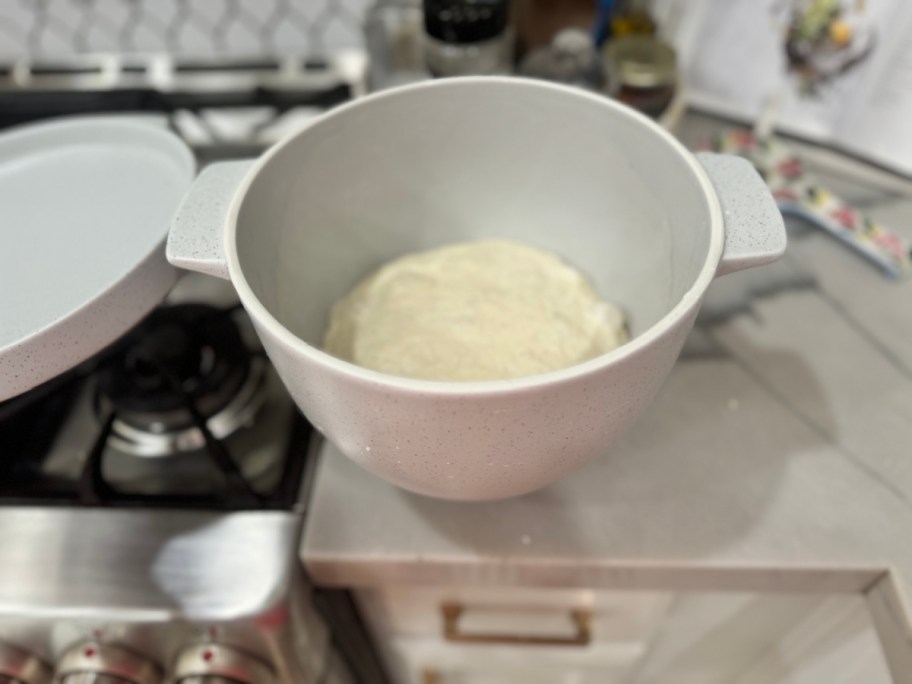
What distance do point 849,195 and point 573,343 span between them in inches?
16.2

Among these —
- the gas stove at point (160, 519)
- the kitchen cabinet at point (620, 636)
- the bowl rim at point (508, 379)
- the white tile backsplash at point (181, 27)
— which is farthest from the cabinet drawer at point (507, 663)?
the white tile backsplash at point (181, 27)

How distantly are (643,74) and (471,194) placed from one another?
0.78 feet

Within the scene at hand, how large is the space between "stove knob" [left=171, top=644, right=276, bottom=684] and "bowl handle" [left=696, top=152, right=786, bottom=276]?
0.37 metres

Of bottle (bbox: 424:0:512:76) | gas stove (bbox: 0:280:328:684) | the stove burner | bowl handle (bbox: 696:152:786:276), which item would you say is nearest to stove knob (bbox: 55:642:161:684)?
gas stove (bbox: 0:280:328:684)

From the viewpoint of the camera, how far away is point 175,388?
1.50ft

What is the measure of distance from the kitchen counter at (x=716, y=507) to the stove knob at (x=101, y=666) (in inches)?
5.3

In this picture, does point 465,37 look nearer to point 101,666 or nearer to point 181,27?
point 181,27

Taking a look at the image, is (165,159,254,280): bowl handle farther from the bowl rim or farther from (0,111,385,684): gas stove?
(0,111,385,684): gas stove

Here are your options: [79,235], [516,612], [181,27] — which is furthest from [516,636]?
[181,27]

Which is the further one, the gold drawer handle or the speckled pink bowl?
the gold drawer handle

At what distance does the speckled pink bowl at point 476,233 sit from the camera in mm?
282

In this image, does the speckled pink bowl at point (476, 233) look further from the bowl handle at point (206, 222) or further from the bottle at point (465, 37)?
the bottle at point (465, 37)

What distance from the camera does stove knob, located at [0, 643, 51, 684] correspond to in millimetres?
431

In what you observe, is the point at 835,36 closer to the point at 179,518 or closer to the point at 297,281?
the point at 297,281
